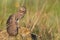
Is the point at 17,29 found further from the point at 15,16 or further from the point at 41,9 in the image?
the point at 41,9

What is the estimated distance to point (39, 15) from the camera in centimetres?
201

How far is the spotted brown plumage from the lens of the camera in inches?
77.4

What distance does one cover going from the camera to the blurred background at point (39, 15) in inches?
77.5

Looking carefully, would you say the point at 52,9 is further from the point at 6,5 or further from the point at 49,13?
the point at 6,5

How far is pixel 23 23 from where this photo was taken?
6.48 feet

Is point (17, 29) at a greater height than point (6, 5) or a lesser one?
lesser

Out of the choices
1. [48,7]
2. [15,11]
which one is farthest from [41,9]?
[15,11]

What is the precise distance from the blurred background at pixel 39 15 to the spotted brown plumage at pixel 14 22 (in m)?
0.02

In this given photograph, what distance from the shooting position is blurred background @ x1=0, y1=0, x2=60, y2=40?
77.5 inches

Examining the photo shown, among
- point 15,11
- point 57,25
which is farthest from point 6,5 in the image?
point 57,25

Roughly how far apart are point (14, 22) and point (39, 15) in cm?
17

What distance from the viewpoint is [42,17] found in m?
2.00

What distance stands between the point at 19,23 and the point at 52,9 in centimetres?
24

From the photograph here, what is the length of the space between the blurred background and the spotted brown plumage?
23 mm
